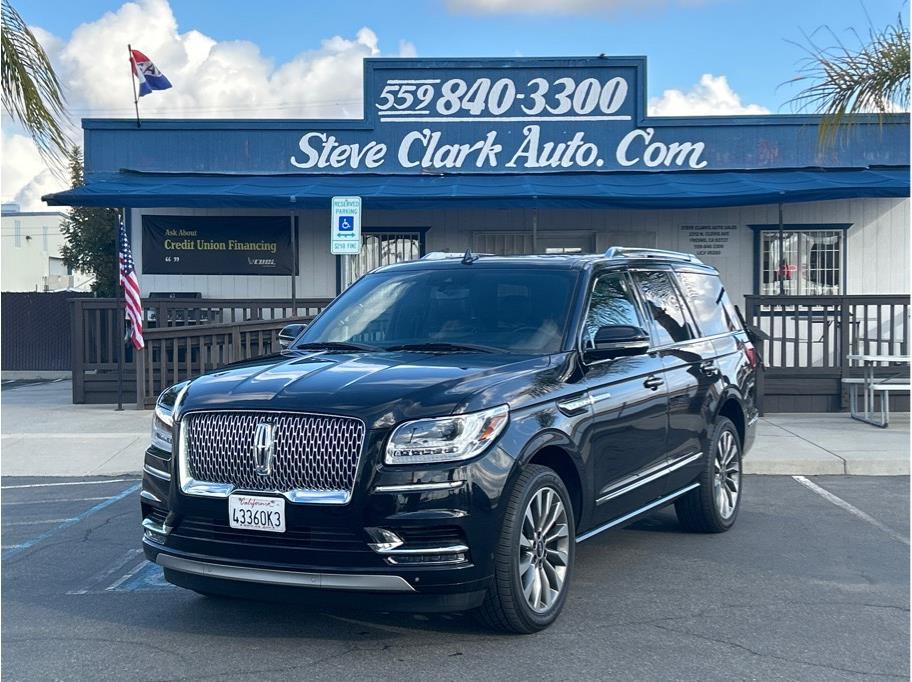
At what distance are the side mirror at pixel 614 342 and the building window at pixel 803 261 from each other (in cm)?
1204

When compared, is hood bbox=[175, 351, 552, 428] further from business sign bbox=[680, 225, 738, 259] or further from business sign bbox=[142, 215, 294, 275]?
business sign bbox=[680, 225, 738, 259]

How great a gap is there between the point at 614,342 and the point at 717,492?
82.0 inches

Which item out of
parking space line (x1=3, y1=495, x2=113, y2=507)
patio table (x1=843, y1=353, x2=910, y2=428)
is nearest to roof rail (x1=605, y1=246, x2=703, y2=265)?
parking space line (x1=3, y1=495, x2=113, y2=507)

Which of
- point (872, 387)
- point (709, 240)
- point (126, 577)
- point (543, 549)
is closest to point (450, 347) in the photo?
point (543, 549)

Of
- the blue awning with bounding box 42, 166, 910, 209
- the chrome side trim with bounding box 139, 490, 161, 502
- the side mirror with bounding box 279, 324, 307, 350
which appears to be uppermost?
the blue awning with bounding box 42, 166, 910, 209

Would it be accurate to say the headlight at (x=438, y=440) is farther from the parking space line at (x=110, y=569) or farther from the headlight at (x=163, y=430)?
the parking space line at (x=110, y=569)

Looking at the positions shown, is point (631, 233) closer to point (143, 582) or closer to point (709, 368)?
point (709, 368)

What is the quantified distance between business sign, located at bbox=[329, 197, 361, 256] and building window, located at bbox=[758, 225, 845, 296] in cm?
787

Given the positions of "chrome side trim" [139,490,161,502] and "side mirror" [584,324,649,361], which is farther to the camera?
"side mirror" [584,324,649,361]

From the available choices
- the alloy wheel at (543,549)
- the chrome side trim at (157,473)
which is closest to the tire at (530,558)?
the alloy wheel at (543,549)

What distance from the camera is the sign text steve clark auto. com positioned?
17.3 m

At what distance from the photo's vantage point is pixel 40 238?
2243 inches

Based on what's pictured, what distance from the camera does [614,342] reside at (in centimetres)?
573

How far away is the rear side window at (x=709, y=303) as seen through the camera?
7449 millimetres
